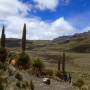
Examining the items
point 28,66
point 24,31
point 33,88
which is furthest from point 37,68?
point 33,88

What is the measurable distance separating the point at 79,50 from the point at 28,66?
512 ft

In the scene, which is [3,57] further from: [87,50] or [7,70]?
[87,50]

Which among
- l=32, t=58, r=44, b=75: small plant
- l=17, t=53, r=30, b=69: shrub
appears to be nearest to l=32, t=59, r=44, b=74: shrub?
l=32, t=58, r=44, b=75: small plant

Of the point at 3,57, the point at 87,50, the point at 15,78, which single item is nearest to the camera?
the point at 15,78

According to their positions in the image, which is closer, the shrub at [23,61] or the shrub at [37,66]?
the shrub at [23,61]

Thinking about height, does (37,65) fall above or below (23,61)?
below

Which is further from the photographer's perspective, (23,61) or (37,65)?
(37,65)

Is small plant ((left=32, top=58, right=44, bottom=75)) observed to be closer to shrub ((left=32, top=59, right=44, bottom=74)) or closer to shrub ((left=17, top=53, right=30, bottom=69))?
shrub ((left=32, top=59, right=44, bottom=74))

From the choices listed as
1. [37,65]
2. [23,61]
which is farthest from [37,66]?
[23,61]

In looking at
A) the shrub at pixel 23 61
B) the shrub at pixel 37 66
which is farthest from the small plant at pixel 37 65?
the shrub at pixel 23 61

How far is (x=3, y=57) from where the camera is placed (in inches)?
1364

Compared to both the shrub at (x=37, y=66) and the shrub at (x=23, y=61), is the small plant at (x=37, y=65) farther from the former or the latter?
the shrub at (x=23, y=61)

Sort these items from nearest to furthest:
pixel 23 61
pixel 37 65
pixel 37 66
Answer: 1. pixel 23 61
2. pixel 37 65
3. pixel 37 66

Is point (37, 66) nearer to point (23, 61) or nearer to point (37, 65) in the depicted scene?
point (37, 65)
